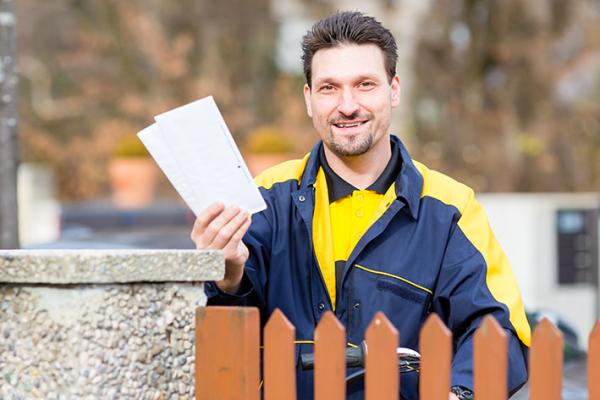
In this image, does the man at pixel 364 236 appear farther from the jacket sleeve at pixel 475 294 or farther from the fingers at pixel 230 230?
the fingers at pixel 230 230

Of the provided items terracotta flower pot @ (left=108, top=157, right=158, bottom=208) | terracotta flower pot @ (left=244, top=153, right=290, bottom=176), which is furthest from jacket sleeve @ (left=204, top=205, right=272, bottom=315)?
terracotta flower pot @ (left=108, top=157, right=158, bottom=208)

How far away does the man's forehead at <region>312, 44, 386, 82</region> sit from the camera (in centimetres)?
329

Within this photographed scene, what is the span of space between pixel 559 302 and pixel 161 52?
9714 mm

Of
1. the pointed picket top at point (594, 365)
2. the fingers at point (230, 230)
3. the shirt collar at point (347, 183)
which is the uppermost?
the shirt collar at point (347, 183)

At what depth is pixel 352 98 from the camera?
327 centimetres

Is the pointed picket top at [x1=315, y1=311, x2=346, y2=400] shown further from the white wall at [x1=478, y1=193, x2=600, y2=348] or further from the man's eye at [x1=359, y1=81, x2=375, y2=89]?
the white wall at [x1=478, y1=193, x2=600, y2=348]

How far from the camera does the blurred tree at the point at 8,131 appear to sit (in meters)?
6.10

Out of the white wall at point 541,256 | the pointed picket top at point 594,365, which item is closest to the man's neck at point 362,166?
the pointed picket top at point 594,365

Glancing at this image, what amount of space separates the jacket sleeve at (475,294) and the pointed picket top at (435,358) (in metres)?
0.34

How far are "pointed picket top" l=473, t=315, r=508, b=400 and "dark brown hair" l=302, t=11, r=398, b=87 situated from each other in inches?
36.3

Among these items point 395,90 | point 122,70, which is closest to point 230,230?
point 395,90

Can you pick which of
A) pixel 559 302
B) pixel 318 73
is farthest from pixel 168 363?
pixel 559 302

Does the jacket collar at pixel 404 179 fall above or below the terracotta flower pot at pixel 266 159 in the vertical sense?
below

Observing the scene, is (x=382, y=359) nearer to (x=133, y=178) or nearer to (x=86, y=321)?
(x=86, y=321)
